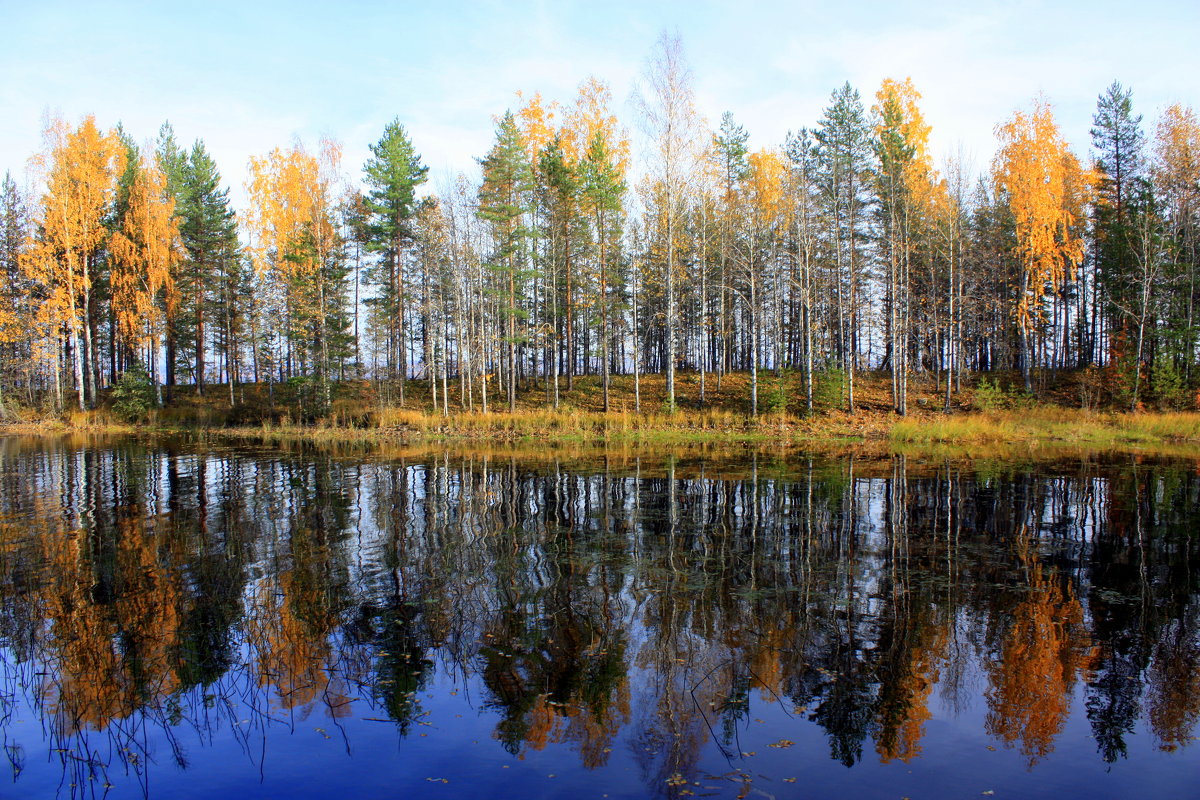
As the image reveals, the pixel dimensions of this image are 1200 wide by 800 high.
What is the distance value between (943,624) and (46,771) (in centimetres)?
771

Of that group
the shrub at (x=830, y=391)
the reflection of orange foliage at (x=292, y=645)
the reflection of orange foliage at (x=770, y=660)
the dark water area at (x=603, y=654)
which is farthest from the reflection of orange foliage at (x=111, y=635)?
the shrub at (x=830, y=391)

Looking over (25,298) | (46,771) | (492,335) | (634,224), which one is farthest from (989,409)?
(25,298)

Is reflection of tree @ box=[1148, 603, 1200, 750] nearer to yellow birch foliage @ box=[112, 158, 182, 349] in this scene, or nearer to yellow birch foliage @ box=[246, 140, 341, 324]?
yellow birch foliage @ box=[246, 140, 341, 324]

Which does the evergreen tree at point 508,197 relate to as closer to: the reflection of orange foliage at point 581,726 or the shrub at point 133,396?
the shrub at point 133,396

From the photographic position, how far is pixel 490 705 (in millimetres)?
5324

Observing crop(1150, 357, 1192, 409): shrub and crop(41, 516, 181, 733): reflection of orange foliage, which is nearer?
crop(41, 516, 181, 733): reflection of orange foliage

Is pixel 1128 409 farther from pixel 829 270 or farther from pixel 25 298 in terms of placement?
pixel 25 298

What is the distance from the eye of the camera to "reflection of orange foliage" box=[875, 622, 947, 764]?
4.79 meters

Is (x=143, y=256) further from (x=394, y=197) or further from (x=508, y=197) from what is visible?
(x=508, y=197)

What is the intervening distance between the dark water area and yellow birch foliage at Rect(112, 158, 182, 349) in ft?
95.1

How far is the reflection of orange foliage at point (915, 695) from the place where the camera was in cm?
479

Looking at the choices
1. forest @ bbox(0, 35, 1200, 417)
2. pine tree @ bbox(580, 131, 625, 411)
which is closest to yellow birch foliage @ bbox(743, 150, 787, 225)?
forest @ bbox(0, 35, 1200, 417)

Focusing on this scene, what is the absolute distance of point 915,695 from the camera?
5.39m

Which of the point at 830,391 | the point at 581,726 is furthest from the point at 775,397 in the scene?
the point at 581,726
